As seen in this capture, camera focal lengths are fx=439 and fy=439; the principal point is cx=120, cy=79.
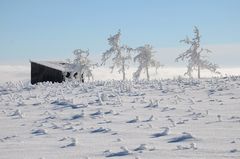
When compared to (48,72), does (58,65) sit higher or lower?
higher

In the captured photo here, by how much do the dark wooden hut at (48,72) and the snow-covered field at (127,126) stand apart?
29.4 m

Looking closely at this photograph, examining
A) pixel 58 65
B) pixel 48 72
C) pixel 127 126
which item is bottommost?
pixel 127 126

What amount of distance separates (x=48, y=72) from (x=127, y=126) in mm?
36771

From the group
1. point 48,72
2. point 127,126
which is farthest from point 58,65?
point 127,126

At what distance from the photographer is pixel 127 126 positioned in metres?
9.82

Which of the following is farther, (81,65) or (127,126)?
(81,65)

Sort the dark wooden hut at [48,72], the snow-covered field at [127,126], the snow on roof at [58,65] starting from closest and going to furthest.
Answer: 1. the snow-covered field at [127,126]
2. the dark wooden hut at [48,72]
3. the snow on roof at [58,65]

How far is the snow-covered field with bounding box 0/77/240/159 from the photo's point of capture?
299 inches

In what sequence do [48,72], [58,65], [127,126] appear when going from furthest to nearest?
[58,65] < [48,72] < [127,126]

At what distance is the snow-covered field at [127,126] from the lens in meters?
7.60

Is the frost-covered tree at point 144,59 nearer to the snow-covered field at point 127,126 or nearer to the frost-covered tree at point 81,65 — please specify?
the frost-covered tree at point 81,65

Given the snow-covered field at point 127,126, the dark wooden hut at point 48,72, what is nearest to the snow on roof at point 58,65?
the dark wooden hut at point 48,72

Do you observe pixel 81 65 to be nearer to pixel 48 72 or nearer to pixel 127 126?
pixel 48 72

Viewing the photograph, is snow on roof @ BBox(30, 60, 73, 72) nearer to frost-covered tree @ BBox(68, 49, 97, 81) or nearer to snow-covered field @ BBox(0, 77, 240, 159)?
frost-covered tree @ BBox(68, 49, 97, 81)
